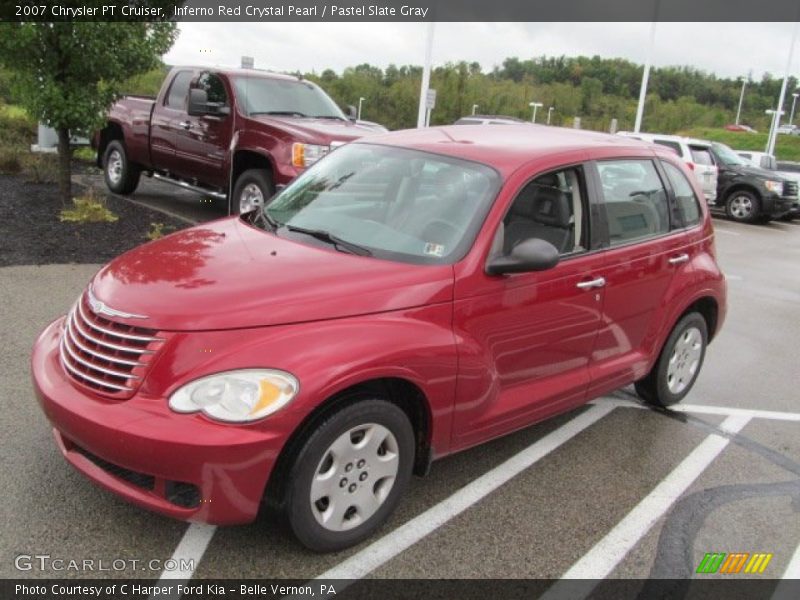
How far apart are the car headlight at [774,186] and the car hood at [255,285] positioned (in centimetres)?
1746

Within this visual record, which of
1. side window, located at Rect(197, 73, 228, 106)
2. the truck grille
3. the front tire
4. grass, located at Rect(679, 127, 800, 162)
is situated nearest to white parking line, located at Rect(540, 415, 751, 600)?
the front tire

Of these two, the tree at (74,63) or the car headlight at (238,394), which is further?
the tree at (74,63)

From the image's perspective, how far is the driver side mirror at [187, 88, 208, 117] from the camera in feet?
29.1

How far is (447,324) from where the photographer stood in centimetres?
337

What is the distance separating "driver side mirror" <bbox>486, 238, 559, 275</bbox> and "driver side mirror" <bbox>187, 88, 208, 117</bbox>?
641 cm

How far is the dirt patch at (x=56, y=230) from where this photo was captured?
762 centimetres

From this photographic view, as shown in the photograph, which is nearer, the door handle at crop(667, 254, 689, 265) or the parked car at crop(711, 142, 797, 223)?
the door handle at crop(667, 254, 689, 265)

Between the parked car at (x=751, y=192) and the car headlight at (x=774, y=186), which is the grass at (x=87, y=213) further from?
the car headlight at (x=774, y=186)

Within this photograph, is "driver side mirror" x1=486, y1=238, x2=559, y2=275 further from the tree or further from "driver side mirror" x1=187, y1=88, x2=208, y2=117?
the tree

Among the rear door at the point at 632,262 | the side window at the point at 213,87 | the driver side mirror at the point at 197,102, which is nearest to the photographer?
the rear door at the point at 632,262

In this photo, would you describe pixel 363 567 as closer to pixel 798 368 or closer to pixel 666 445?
pixel 666 445

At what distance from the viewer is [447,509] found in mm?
3613

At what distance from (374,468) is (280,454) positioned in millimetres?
460

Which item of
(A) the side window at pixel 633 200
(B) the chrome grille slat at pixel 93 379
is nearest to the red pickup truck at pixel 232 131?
(A) the side window at pixel 633 200
